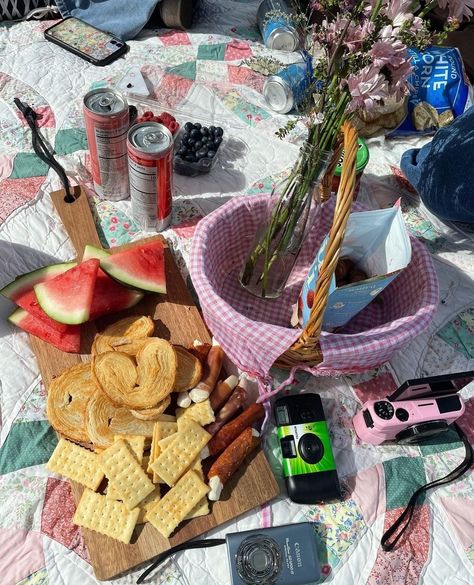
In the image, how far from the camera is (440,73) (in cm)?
150

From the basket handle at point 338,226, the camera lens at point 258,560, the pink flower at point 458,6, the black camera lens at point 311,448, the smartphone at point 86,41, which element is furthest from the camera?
the smartphone at point 86,41

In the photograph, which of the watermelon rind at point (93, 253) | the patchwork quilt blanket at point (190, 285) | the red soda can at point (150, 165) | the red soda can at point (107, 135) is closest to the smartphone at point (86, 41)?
the patchwork quilt blanket at point (190, 285)

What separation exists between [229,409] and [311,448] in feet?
0.59

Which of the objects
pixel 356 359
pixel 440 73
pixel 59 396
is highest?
pixel 440 73

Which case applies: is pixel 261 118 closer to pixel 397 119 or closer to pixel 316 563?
pixel 397 119

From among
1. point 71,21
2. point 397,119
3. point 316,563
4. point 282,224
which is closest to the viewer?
point 316,563

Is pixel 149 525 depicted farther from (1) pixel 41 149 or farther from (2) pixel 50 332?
(1) pixel 41 149

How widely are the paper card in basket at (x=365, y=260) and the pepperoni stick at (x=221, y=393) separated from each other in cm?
19

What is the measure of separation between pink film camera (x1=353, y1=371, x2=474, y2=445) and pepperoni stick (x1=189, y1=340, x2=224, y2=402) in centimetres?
32

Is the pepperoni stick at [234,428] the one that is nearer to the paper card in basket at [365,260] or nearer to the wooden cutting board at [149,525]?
the wooden cutting board at [149,525]

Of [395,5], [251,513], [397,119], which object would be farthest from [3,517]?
[397,119]

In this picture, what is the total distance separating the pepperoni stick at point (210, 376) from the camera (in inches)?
38.0

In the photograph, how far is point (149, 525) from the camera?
89cm

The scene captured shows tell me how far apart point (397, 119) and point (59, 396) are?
1.22 meters
